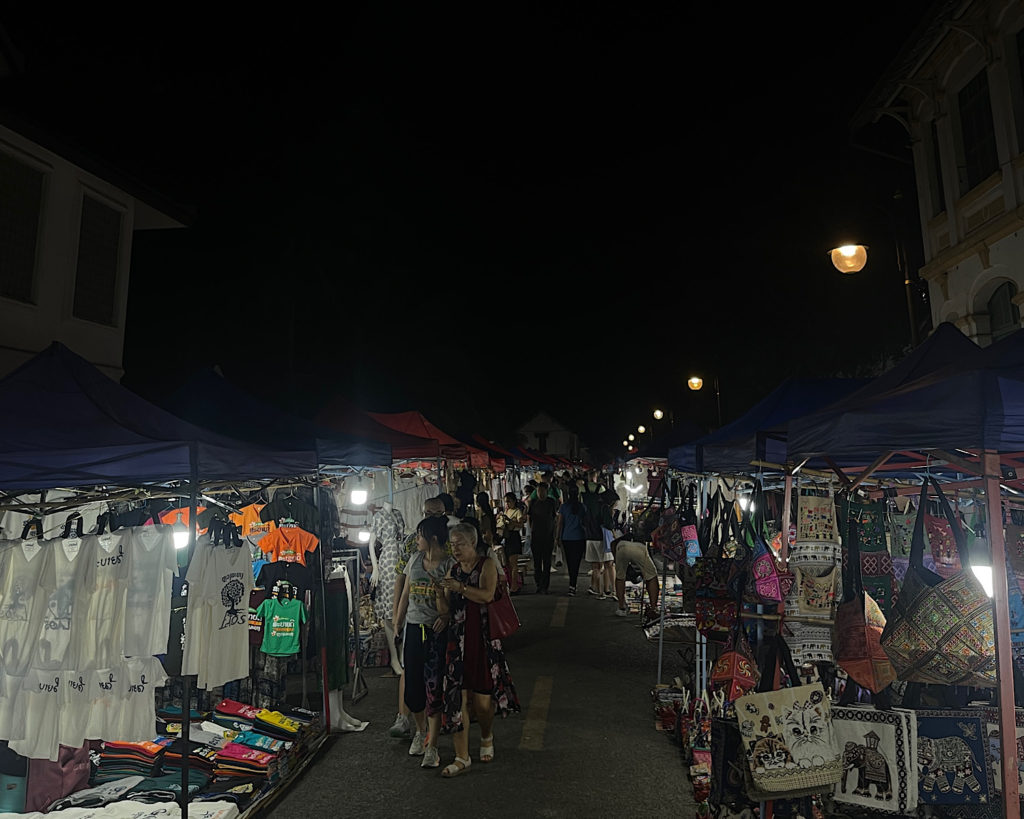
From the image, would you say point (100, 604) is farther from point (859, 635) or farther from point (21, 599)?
point (859, 635)

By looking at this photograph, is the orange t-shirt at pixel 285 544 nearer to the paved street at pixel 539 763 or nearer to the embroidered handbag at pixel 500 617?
the paved street at pixel 539 763

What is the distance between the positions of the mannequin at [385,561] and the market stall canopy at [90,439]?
133 inches

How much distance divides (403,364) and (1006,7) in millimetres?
35765

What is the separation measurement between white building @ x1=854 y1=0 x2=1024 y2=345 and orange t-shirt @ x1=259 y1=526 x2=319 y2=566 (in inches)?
422

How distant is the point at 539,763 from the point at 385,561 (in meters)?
3.41

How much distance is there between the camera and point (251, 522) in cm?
712

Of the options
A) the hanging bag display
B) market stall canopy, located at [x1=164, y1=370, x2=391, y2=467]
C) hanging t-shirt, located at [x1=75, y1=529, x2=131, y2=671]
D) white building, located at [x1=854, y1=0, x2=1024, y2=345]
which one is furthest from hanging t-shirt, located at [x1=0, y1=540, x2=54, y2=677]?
white building, located at [x1=854, y1=0, x2=1024, y2=345]

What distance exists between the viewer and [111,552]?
434 centimetres

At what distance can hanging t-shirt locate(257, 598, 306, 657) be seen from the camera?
6.36m

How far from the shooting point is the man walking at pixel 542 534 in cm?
1397

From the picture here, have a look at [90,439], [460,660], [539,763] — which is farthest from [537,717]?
[90,439]

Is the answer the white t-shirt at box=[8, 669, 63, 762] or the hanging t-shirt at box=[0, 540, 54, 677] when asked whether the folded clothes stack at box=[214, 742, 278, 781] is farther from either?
the hanging t-shirt at box=[0, 540, 54, 677]

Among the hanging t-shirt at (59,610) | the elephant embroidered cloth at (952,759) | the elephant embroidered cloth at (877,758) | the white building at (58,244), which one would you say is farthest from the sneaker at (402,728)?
the white building at (58,244)

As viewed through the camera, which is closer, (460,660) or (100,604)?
(100,604)
